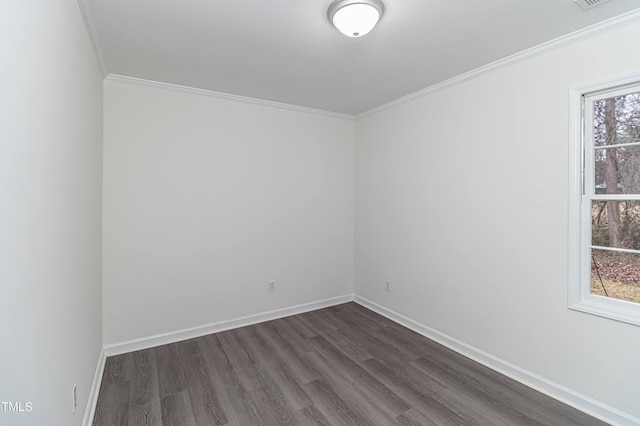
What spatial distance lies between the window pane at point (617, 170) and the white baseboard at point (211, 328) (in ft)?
10.0

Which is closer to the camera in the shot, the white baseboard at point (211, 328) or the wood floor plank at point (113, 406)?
the wood floor plank at point (113, 406)

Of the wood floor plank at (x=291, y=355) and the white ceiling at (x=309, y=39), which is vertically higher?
the white ceiling at (x=309, y=39)

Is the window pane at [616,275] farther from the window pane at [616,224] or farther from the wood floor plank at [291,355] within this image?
the wood floor plank at [291,355]

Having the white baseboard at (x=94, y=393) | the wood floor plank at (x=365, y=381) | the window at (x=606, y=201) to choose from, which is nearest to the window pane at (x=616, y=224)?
the window at (x=606, y=201)

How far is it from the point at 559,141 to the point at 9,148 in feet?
9.82

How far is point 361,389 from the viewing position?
2379 millimetres

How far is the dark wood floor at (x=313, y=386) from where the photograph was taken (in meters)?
2.08

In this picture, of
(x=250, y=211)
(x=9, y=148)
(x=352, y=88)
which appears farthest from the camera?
(x=250, y=211)

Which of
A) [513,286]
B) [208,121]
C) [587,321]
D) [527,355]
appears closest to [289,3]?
[208,121]

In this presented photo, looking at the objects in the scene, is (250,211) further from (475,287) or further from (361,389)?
(475,287)

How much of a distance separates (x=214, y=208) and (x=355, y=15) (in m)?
2.34

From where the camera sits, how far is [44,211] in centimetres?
122

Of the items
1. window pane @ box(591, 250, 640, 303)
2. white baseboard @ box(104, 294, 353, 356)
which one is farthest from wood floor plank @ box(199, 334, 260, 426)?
window pane @ box(591, 250, 640, 303)

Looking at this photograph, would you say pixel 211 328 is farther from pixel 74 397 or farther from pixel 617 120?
pixel 617 120
